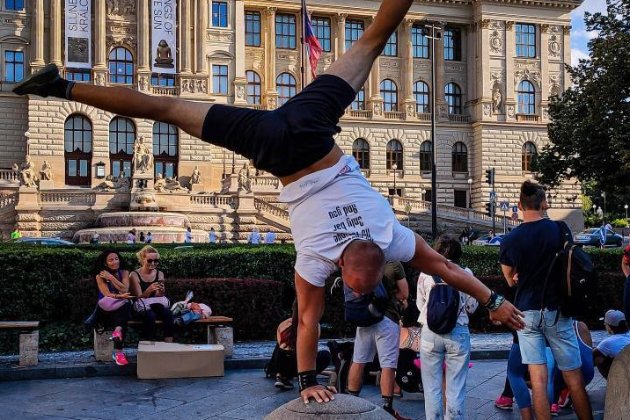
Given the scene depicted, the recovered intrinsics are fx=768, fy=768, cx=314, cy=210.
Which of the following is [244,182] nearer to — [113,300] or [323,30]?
[323,30]

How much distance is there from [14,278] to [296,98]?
8.66 m

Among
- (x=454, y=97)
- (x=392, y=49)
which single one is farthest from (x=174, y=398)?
(x=454, y=97)

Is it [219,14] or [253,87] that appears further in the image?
[253,87]

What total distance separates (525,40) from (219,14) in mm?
26615

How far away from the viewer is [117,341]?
33.1 ft

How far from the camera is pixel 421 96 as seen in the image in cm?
6519

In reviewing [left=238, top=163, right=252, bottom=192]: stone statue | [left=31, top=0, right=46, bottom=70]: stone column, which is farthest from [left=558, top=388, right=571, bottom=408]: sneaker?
[left=31, top=0, right=46, bottom=70]: stone column

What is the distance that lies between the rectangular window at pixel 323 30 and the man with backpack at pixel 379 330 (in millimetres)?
57169

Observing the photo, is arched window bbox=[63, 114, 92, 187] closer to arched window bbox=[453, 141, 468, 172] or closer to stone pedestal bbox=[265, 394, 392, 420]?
arched window bbox=[453, 141, 468, 172]

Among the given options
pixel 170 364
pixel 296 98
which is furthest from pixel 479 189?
pixel 296 98

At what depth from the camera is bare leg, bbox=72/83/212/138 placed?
475cm

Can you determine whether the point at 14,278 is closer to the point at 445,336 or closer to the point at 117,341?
the point at 117,341

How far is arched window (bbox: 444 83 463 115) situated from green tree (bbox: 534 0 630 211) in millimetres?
27883

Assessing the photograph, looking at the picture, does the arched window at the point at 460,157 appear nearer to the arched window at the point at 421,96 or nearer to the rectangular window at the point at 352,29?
the arched window at the point at 421,96
